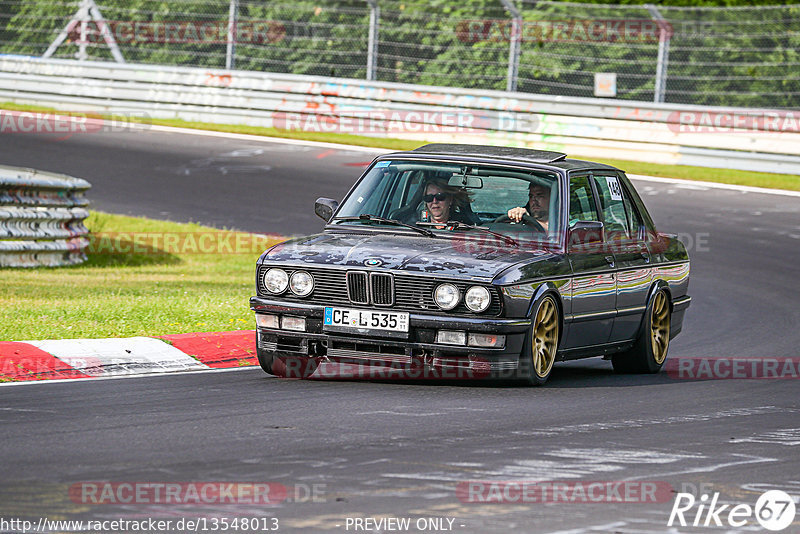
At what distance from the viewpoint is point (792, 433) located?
24.7ft

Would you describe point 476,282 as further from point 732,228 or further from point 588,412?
point 732,228

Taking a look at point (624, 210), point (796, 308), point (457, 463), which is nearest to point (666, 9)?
point (796, 308)

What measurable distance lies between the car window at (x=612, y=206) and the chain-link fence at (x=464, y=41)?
11.9 metres

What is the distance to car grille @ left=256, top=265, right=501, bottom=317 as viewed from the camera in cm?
831

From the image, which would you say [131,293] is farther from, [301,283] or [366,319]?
[366,319]

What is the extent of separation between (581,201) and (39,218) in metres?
7.40

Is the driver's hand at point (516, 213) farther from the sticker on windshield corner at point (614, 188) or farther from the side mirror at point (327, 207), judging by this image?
the side mirror at point (327, 207)

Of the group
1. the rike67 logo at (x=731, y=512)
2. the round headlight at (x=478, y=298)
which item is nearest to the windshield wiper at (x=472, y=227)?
the round headlight at (x=478, y=298)

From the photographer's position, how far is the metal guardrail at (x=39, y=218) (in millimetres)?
14750

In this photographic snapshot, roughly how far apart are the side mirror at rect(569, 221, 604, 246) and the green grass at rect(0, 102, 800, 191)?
12.5m

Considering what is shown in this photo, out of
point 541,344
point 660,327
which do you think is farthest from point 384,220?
point 660,327

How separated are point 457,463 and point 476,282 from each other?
7.22ft

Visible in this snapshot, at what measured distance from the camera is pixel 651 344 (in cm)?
1021

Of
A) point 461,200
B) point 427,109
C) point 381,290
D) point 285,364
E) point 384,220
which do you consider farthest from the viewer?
point 427,109
